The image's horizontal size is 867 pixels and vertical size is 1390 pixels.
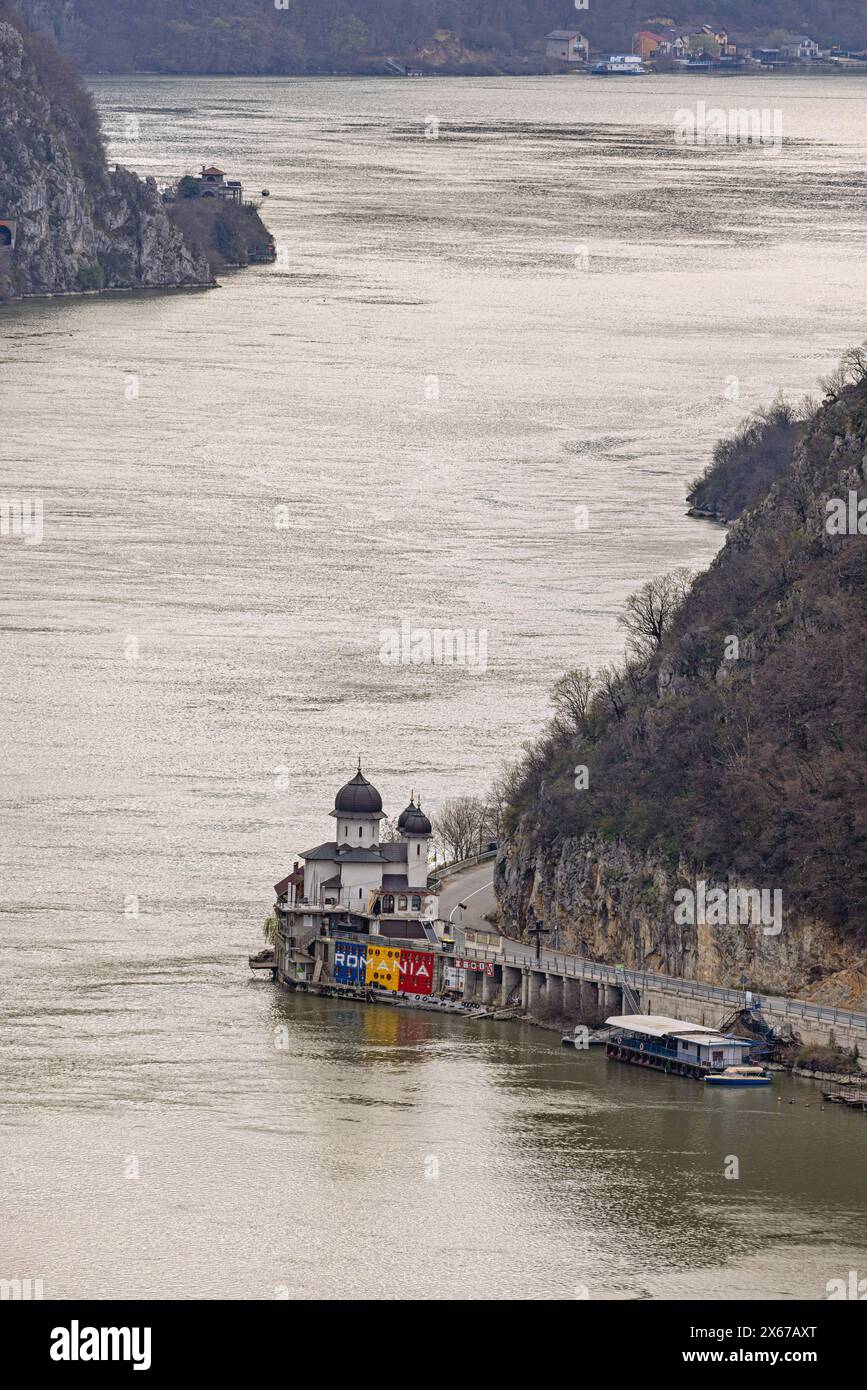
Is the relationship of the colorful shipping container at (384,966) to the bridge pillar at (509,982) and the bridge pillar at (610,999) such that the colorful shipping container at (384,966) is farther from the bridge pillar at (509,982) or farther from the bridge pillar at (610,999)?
the bridge pillar at (610,999)

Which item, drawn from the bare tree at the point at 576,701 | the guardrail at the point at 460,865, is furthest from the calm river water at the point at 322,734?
the guardrail at the point at 460,865

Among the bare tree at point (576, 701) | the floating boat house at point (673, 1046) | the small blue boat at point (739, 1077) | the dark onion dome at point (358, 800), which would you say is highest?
the bare tree at point (576, 701)

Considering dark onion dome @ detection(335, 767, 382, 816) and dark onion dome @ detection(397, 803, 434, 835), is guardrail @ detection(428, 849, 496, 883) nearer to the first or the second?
dark onion dome @ detection(335, 767, 382, 816)

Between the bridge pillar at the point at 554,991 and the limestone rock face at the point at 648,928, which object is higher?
the limestone rock face at the point at 648,928

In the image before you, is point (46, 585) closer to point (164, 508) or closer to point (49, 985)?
point (164, 508)

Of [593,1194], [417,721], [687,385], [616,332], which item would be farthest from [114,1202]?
[616,332]

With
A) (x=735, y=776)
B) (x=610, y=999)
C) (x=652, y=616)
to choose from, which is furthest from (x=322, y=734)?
(x=610, y=999)
